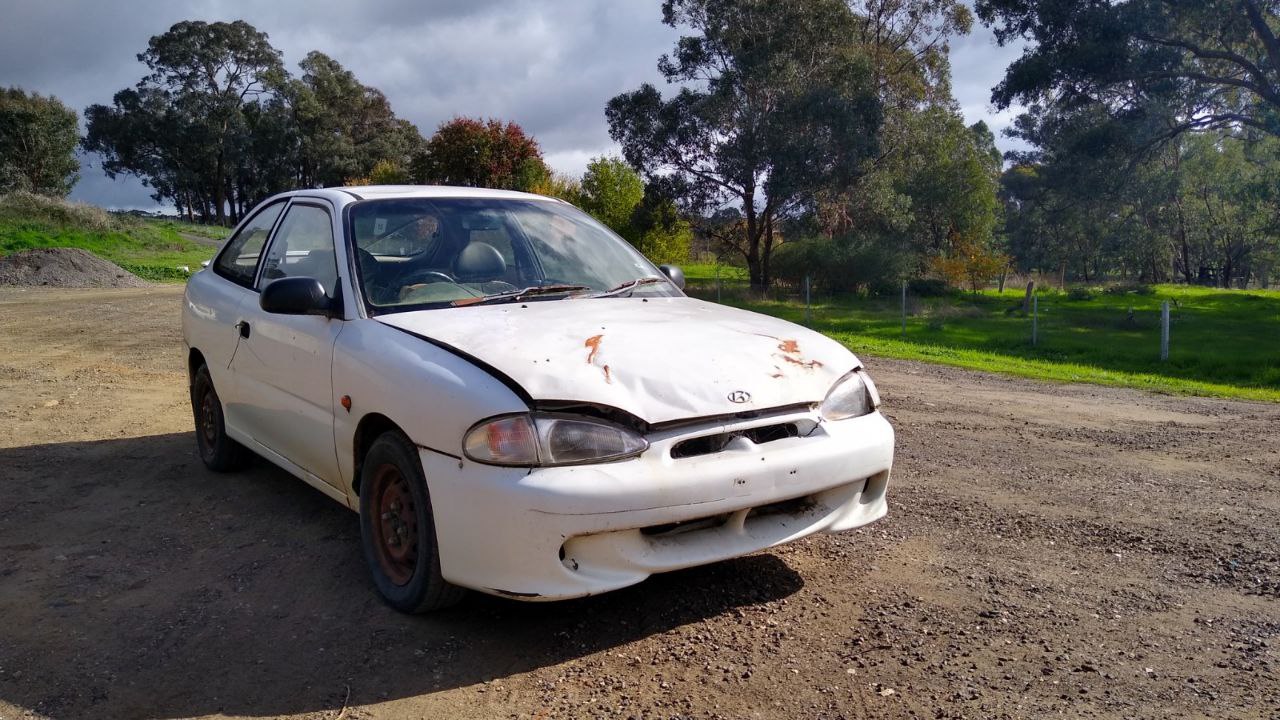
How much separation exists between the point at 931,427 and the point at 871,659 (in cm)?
465

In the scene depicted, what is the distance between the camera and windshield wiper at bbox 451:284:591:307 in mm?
4289

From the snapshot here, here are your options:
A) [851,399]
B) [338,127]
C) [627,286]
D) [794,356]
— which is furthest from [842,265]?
[338,127]

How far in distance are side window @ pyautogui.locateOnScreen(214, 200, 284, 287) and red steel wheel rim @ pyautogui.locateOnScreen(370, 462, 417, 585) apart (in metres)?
2.09

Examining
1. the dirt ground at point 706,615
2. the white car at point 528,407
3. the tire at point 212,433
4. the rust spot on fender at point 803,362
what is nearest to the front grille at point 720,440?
the white car at point 528,407

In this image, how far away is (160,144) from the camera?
6438 cm

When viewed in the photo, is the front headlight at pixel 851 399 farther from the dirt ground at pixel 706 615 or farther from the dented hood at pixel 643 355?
the dirt ground at pixel 706 615

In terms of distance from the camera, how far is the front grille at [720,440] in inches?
133

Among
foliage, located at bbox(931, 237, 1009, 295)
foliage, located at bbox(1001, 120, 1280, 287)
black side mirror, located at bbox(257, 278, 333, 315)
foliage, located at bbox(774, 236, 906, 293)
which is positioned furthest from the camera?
foliage, located at bbox(931, 237, 1009, 295)

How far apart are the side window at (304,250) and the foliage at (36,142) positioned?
55689 millimetres

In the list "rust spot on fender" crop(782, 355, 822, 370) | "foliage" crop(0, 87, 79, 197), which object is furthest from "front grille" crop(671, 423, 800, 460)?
"foliage" crop(0, 87, 79, 197)

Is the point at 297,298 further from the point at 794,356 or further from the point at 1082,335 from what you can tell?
the point at 1082,335

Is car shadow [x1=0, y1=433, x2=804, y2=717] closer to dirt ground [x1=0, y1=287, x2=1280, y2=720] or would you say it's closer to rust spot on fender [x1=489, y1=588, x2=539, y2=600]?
dirt ground [x1=0, y1=287, x2=1280, y2=720]

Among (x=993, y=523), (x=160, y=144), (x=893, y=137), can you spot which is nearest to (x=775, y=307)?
(x=893, y=137)

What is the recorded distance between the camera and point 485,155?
4294 cm
